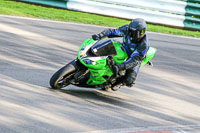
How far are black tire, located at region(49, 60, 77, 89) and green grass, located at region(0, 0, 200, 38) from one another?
6.85 metres

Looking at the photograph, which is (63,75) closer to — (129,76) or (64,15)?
(129,76)

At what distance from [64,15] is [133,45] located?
743 cm

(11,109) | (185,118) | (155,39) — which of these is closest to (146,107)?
(185,118)

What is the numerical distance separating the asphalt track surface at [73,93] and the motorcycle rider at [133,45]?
0.58 m

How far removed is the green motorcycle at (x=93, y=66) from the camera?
22.4 ft

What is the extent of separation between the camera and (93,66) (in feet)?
22.4

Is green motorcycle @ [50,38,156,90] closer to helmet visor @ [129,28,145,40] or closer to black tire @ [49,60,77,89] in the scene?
black tire @ [49,60,77,89]

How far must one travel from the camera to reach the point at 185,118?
704 cm

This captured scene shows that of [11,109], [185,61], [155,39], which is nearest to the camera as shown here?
[11,109]

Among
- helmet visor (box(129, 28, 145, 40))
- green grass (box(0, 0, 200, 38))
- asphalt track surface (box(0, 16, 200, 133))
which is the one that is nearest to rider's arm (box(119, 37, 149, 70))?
helmet visor (box(129, 28, 145, 40))

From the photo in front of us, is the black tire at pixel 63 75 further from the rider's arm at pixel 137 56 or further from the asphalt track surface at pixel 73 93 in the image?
the rider's arm at pixel 137 56

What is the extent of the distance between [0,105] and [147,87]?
3799mm

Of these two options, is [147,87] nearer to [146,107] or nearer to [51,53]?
[146,107]

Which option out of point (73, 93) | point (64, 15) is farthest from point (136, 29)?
point (64, 15)
